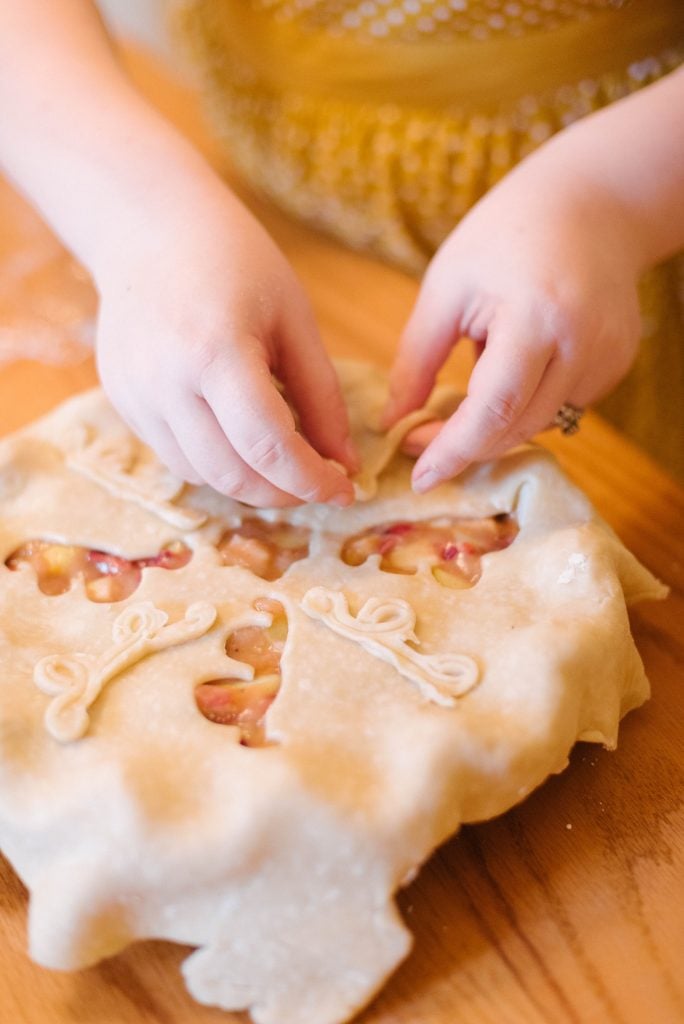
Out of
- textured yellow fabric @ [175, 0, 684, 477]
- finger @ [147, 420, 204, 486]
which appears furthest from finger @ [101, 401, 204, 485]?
textured yellow fabric @ [175, 0, 684, 477]

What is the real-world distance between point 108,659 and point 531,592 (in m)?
0.24

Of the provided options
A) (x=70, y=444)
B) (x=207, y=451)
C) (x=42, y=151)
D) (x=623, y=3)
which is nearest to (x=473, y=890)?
(x=207, y=451)

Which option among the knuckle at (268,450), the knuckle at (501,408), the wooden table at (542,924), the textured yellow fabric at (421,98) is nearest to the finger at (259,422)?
the knuckle at (268,450)

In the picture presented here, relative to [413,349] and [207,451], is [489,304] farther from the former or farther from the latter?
[207,451]

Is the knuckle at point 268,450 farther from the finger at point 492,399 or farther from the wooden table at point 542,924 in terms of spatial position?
the wooden table at point 542,924

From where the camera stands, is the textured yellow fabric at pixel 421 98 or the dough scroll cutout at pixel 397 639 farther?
the textured yellow fabric at pixel 421 98

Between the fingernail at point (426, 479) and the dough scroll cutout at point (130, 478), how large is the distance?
0.14m

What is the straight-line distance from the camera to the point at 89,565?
0.61m

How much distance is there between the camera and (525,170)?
68cm

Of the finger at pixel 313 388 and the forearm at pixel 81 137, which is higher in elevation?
the forearm at pixel 81 137

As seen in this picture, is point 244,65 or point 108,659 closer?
point 108,659

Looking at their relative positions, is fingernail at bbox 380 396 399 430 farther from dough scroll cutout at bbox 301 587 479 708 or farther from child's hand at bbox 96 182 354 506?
dough scroll cutout at bbox 301 587 479 708

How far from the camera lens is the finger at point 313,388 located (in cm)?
62

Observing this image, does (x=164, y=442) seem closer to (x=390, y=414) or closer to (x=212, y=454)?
(x=212, y=454)
